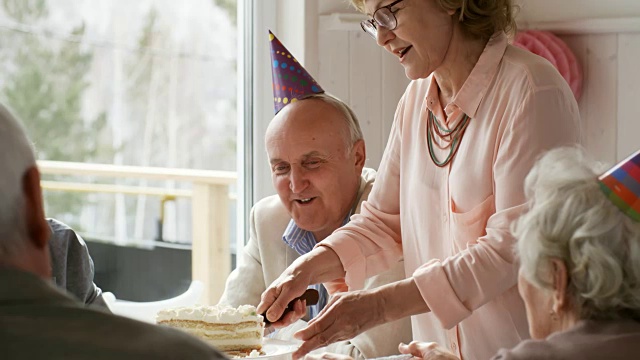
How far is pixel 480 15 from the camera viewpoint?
195 cm

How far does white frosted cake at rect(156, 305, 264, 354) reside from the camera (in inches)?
78.7

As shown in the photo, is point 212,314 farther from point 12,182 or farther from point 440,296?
point 12,182

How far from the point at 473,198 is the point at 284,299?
1.43 feet

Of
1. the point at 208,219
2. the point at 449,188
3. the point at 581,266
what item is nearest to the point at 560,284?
the point at 581,266

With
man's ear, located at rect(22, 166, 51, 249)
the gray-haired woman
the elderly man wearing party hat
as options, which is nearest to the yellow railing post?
the elderly man wearing party hat

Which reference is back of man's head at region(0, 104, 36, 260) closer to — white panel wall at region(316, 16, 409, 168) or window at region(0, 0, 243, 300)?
window at region(0, 0, 243, 300)

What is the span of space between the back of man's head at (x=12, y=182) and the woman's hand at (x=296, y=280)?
3.37ft

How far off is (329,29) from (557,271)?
82.5 inches

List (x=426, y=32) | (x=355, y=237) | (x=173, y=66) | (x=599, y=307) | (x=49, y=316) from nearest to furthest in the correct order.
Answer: (x=49, y=316)
(x=599, y=307)
(x=426, y=32)
(x=355, y=237)
(x=173, y=66)

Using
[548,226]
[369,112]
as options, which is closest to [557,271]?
[548,226]

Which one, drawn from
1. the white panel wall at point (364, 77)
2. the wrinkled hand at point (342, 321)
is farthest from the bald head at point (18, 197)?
the white panel wall at point (364, 77)

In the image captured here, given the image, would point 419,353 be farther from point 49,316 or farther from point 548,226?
point 49,316

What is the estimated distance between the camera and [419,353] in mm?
1803

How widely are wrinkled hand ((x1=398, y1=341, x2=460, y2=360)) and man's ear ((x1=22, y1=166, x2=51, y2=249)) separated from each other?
918 mm
